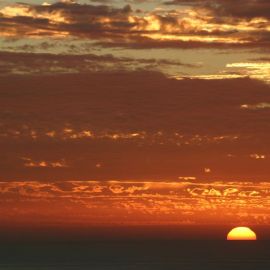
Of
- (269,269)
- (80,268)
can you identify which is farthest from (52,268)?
(269,269)

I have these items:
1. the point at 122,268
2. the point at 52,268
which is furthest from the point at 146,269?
the point at 52,268

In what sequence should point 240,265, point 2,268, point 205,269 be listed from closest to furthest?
1. point 2,268
2. point 205,269
3. point 240,265

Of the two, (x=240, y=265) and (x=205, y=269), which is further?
(x=240, y=265)

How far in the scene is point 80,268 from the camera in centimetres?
14412

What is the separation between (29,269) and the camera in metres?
137

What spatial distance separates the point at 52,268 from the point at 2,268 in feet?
32.3

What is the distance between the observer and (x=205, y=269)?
5640 inches

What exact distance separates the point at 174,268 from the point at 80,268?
529 inches

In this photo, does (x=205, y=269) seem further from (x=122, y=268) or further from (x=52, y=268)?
(x=52, y=268)

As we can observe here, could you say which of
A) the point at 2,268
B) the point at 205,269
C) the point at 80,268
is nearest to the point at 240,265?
the point at 205,269

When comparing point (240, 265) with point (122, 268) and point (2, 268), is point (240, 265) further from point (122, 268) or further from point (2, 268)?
point (2, 268)

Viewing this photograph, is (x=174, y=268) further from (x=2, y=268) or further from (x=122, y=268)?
(x=2, y=268)

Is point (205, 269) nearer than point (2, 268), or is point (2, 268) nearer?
point (2, 268)

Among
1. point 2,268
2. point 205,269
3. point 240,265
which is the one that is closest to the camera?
point 2,268
